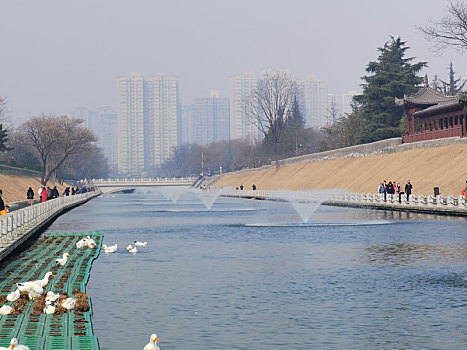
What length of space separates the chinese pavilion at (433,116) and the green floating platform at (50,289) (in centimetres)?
5503

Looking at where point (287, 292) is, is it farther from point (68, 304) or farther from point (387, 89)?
point (387, 89)

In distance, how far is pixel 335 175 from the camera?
346 feet

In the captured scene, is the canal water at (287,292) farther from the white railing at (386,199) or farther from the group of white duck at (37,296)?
the white railing at (386,199)

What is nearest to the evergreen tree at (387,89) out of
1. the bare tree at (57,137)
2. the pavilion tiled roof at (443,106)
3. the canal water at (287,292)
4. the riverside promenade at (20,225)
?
the pavilion tiled roof at (443,106)

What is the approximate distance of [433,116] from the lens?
293 feet

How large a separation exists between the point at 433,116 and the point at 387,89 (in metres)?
18.8

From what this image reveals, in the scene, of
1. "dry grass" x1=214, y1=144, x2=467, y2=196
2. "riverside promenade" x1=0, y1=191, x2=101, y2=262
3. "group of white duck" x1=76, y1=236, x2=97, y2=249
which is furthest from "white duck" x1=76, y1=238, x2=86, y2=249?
"dry grass" x1=214, y1=144, x2=467, y2=196

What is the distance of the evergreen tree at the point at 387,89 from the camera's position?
108m

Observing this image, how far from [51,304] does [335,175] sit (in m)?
91.7

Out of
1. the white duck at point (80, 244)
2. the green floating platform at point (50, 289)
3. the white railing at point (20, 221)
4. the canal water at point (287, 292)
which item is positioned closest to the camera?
the green floating platform at point (50, 289)

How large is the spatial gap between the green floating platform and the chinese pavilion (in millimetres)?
55029

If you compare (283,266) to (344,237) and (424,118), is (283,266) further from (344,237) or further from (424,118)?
(424,118)

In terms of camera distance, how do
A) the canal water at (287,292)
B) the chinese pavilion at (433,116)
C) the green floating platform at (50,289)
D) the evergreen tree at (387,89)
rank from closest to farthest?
the green floating platform at (50,289)
the canal water at (287,292)
the chinese pavilion at (433,116)
the evergreen tree at (387,89)

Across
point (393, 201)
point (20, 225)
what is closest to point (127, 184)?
point (393, 201)
